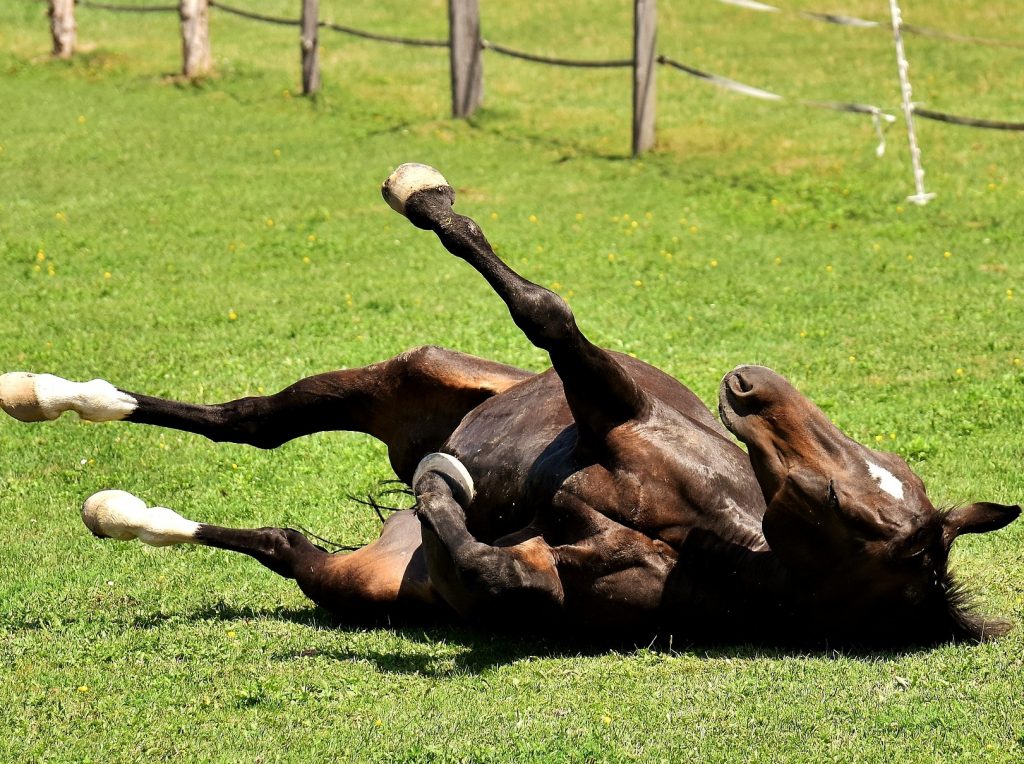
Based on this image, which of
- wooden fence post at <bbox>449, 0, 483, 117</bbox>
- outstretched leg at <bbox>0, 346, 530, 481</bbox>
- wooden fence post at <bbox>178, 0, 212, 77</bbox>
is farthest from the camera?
wooden fence post at <bbox>178, 0, 212, 77</bbox>

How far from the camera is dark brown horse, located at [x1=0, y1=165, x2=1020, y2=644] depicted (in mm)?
4207

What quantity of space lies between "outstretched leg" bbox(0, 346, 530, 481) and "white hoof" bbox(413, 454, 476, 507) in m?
1.06

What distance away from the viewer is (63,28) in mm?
20531

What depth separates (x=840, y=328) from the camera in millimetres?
9977

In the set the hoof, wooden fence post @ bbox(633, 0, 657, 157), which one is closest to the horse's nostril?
the hoof

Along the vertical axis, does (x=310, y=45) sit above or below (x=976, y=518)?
below

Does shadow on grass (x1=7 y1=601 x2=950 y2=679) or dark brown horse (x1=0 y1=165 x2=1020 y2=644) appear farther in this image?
shadow on grass (x1=7 y1=601 x2=950 y2=679)

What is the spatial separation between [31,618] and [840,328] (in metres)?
6.35

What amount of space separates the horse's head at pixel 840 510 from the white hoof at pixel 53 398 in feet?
8.77

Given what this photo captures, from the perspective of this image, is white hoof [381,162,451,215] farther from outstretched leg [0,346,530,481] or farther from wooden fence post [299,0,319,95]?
wooden fence post [299,0,319,95]

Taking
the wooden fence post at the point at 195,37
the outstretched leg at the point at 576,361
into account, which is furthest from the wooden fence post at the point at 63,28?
the outstretched leg at the point at 576,361

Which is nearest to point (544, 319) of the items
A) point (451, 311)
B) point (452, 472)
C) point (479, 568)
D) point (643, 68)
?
point (452, 472)

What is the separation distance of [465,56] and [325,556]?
12135mm

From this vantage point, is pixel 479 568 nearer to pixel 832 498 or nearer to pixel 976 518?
pixel 832 498
